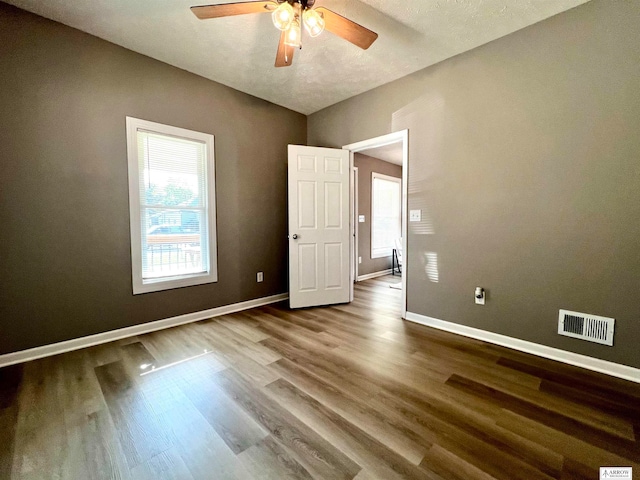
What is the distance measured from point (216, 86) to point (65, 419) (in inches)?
130

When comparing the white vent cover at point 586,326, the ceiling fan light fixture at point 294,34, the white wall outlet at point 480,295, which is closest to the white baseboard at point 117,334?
the white wall outlet at point 480,295

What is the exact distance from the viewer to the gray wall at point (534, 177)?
6.19ft

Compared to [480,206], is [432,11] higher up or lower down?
higher up

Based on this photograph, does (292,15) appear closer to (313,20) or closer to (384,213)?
(313,20)

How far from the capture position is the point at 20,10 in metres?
2.06

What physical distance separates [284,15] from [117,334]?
3.08 m

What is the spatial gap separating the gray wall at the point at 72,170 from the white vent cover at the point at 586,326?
347 centimetres

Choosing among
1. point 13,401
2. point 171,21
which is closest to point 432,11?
point 171,21

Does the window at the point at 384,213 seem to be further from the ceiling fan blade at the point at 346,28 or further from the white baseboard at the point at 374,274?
the ceiling fan blade at the point at 346,28

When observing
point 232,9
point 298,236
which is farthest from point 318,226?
point 232,9

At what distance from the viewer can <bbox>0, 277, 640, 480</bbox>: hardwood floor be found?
3.95 ft

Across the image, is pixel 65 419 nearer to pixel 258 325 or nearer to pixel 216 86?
pixel 258 325

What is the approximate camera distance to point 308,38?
7.70 feet

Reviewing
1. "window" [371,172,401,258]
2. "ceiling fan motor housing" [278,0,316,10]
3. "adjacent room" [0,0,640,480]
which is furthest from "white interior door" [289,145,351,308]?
"window" [371,172,401,258]
